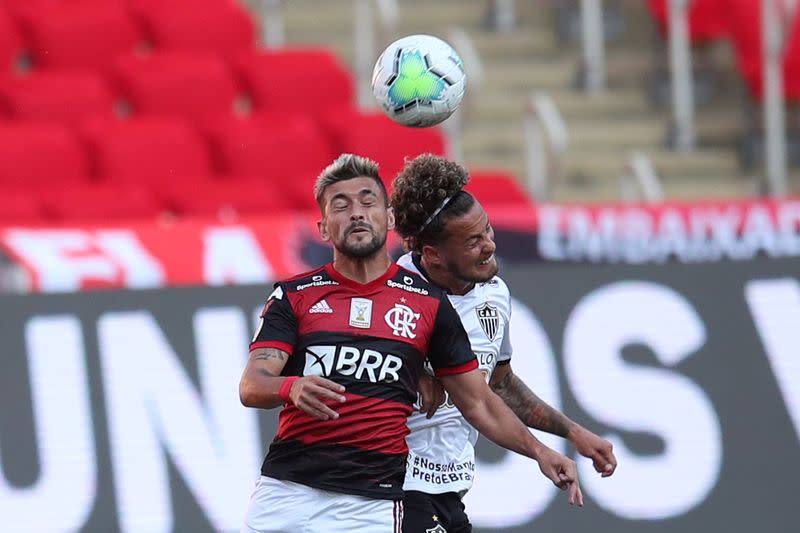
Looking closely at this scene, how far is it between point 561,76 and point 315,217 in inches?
193

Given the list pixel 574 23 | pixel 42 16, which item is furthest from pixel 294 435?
pixel 574 23

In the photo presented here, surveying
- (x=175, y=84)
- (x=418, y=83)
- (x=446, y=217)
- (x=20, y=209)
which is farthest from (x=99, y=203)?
(x=446, y=217)

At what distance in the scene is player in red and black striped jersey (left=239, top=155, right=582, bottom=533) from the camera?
16.9ft

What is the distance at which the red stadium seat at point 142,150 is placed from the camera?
11094 mm

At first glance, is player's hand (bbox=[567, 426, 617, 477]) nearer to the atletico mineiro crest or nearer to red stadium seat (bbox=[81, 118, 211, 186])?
the atletico mineiro crest

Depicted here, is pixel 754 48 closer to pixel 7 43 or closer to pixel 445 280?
pixel 7 43

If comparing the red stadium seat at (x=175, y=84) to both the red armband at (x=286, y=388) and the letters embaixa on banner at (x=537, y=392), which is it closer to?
the letters embaixa on banner at (x=537, y=392)

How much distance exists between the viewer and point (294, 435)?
5.20 m

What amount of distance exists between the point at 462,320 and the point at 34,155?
19.3ft

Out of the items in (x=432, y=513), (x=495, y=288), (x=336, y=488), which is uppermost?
(x=495, y=288)

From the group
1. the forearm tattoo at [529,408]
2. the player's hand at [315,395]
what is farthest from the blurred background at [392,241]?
the player's hand at [315,395]

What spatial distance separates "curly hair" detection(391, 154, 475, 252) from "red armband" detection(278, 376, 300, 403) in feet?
2.93

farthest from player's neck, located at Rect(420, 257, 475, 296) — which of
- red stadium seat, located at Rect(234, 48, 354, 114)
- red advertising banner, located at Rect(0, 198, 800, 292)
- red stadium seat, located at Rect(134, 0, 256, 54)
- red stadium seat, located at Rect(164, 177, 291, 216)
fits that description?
red stadium seat, located at Rect(134, 0, 256, 54)

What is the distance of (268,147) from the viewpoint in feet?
38.1
